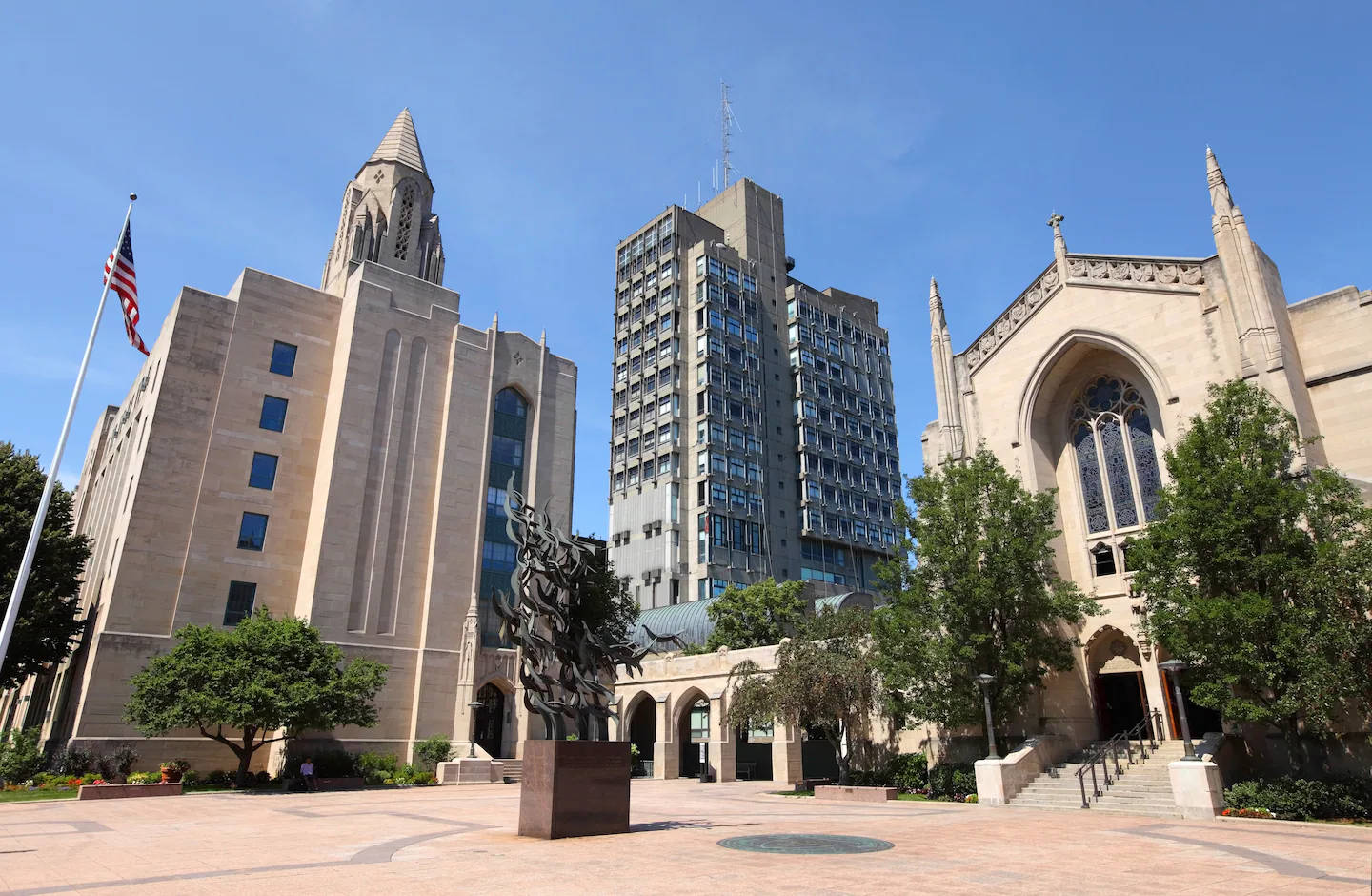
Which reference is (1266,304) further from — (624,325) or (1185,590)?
(624,325)

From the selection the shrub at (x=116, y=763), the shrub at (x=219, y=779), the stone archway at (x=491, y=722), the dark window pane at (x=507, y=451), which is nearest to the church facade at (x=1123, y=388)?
the dark window pane at (x=507, y=451)

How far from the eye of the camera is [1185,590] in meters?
20.9

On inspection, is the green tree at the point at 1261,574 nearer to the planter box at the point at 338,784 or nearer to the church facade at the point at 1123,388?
the church facade at the point at 1123,388

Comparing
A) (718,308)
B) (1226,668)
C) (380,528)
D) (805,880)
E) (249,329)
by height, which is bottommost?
(805,880)

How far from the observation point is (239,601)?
39062 millimetres

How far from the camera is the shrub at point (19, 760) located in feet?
98.0

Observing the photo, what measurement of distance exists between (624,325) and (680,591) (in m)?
32.0

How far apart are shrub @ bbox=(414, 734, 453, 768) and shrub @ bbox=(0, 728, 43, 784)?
1486 cm

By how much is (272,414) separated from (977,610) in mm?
36366

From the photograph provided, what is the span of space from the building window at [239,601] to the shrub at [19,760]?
8580 mm

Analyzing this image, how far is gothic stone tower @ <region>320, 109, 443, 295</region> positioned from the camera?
167 feet

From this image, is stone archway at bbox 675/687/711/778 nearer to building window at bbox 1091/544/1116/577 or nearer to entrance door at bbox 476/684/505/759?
entrance door at bbox 476/684/505/759

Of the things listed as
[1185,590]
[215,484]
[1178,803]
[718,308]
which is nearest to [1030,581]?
[1185,590]

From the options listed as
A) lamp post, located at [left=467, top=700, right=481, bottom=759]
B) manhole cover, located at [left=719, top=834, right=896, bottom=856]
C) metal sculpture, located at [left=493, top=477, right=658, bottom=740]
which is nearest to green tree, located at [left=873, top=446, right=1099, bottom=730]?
manhole cover, located at [left=719, top=834, right=896, bottom=856]
